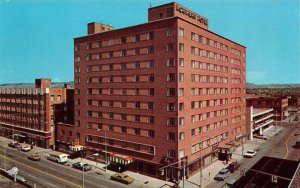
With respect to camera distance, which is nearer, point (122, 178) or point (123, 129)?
point (122, 178)

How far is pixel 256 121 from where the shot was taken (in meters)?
112

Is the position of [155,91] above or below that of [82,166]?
above

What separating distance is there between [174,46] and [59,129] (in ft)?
176

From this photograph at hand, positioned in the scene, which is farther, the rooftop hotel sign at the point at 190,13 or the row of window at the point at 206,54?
the rooftop hotel sign at the point at 190,13

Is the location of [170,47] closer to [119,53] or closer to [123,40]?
[123,40]

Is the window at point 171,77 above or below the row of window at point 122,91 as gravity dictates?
above

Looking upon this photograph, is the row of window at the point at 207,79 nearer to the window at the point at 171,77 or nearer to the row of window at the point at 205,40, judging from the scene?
the window at the point at 171,77

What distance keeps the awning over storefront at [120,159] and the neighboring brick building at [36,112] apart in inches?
1396

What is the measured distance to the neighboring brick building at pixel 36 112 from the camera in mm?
95688

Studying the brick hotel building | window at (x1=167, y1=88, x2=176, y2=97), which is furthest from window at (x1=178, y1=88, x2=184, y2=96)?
window at (x1=167, y1=88, x2=176, y2=97)

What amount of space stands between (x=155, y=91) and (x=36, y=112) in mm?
56831

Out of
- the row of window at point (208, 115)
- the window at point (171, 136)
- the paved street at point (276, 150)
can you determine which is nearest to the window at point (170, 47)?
the row of window at point (208, 115)

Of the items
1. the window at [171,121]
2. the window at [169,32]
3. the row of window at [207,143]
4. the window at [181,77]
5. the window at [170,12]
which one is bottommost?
the row of window at [207,143]

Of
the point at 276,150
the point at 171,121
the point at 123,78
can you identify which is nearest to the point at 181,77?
the point at 171,121
